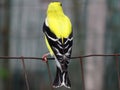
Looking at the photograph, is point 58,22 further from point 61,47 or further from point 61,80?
point 61,80

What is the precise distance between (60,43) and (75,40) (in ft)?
17.2

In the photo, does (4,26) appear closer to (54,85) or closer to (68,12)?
(68,12)

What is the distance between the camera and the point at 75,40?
13.0 m

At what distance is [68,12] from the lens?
44.3 feet

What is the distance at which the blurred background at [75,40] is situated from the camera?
12805 mm

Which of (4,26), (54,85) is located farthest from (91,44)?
(54,85)

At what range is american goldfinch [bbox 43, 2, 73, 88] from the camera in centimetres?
762

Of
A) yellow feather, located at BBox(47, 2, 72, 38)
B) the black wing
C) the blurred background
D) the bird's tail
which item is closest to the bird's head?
yellow feather, located at BBox(47, 2, 72, 38)

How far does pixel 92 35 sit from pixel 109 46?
0.38m

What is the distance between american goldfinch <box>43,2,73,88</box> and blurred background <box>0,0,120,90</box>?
177 inches

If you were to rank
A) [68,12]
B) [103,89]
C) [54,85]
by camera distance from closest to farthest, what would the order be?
[54,85]
[103,89]
[68,12]

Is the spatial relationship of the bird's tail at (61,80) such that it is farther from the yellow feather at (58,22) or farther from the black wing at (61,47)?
the yellow feather at (58,22)

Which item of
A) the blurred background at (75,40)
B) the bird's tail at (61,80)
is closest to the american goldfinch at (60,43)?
the bird's tail at (61,80)

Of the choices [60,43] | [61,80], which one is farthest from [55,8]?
[61,80]
